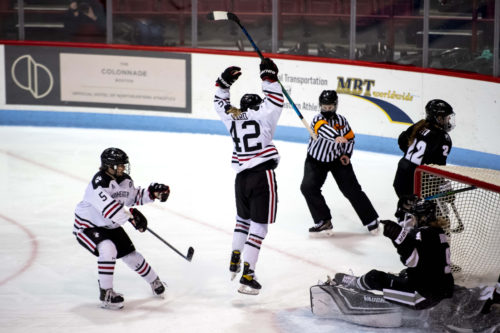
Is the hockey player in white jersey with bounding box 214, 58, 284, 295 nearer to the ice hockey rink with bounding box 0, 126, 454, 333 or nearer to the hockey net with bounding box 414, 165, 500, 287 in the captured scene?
the ice hockey rink with bounding box 0, 126, 454, 333

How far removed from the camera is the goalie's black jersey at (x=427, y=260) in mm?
4129

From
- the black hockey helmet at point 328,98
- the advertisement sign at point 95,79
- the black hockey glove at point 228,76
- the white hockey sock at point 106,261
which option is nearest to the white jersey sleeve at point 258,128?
the black hockey glove at point 228,76

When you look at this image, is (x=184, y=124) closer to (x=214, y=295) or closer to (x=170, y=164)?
(x=170, y=164)

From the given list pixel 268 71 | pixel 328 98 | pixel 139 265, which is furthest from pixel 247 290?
pixel 328 98

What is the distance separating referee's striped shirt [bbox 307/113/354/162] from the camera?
592 centimetres

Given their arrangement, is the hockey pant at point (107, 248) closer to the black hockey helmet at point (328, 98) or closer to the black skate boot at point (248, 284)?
the black skate boot at point (248, 284)

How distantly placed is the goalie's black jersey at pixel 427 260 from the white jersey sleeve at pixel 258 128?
1.12m

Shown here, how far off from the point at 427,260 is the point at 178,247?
224 centimetres

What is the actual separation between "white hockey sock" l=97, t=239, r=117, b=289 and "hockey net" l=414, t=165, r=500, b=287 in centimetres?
187

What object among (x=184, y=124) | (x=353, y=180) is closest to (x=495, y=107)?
(x=353, y=180)

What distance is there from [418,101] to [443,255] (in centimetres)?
475

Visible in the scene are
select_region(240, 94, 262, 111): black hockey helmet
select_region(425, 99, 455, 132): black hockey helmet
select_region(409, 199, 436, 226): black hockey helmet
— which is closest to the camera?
select_region(409, 199, 436, 226): black hockey helmet

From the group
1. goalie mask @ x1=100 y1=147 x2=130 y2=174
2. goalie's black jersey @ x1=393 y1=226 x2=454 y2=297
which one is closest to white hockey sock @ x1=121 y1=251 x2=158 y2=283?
goalie mask @ x1=100 y1=147 x2=130 y2=174

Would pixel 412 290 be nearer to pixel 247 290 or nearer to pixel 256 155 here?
pixel 247 290
